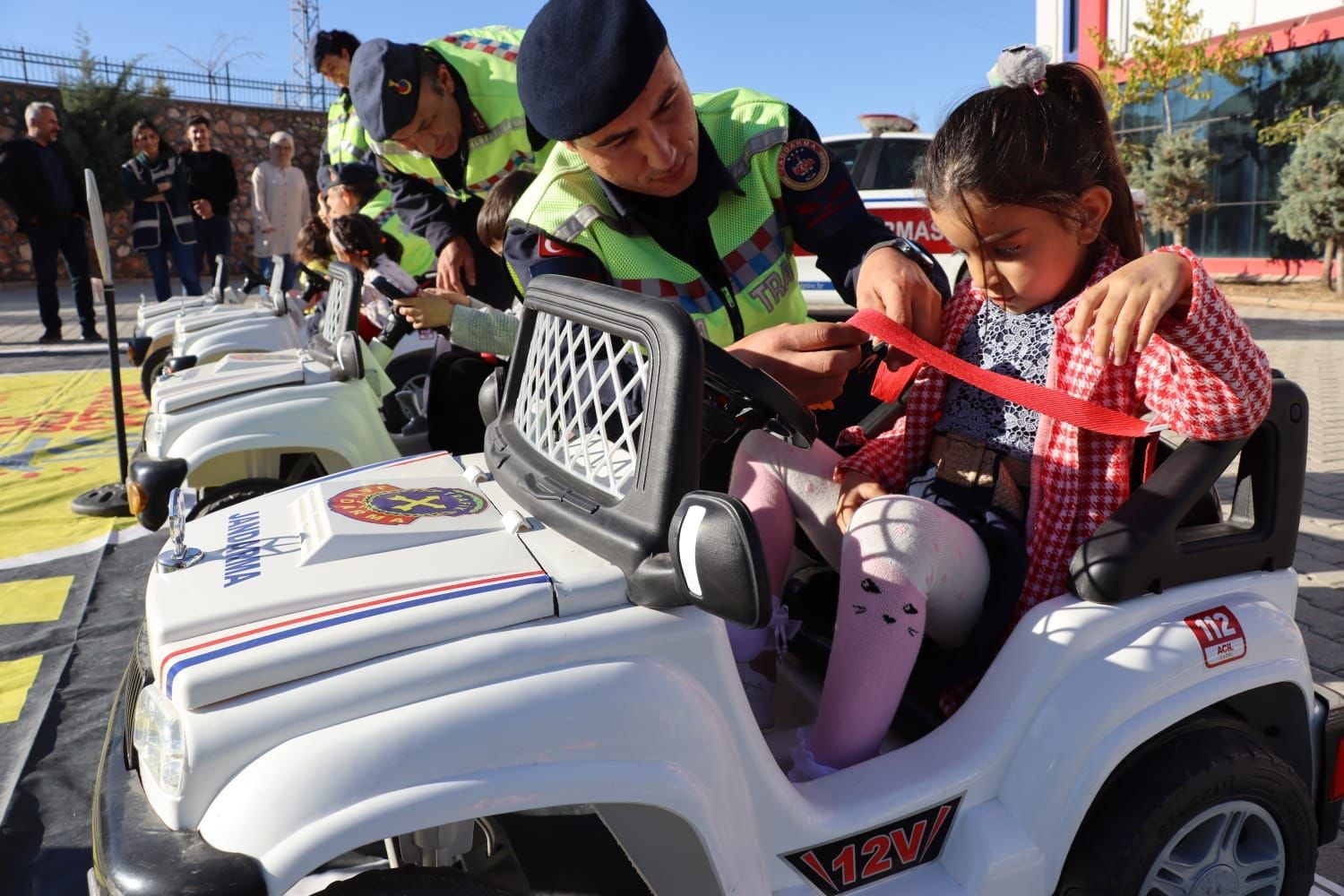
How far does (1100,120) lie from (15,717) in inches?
133

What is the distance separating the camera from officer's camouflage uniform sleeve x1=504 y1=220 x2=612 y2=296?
7.33 ft

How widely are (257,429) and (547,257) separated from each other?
160 centimetres

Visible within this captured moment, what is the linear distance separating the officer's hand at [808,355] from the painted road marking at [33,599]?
3288mm

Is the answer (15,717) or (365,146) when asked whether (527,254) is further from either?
(365,146)

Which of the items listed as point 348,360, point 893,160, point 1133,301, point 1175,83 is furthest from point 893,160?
point 1175,83

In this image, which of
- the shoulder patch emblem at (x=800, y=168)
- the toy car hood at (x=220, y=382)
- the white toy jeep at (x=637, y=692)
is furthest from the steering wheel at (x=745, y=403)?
the toy car hood at (x=220, y=382)

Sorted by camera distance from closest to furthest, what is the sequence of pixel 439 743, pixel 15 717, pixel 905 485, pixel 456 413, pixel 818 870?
pixel 439 743 → pixel 818 870 → pixel 905 485 → pixel 15 717 → pixel 456 413

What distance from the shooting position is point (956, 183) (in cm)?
185

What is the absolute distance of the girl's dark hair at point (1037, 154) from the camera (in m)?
1.80

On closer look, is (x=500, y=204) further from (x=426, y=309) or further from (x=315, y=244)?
(x=315, y=244)

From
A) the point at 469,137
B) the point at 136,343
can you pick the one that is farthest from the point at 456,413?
the point at 136,343

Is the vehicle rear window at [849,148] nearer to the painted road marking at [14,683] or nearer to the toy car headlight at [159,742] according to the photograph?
the painted road marking at [14,683]

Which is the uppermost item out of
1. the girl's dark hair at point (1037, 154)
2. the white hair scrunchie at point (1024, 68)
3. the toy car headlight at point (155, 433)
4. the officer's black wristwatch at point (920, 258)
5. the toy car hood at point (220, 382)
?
the white hair scrunchie at point (1024, 68)

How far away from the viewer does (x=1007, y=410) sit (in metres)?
2.01
